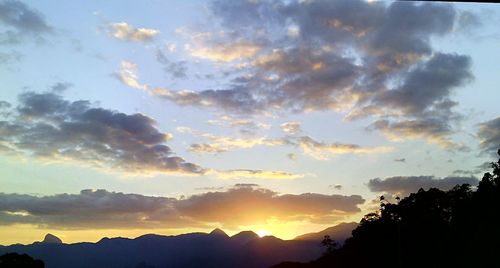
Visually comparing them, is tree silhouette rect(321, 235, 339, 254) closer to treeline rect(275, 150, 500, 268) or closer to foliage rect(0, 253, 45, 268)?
treeline rect(275, 150, 500, 268)

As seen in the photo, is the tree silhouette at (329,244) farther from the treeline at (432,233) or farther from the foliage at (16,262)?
the foliage at (16,262)

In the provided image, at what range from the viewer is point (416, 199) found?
82250 mm

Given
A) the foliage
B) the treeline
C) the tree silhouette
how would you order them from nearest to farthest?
the treeline, the foliage, the tree silhouette

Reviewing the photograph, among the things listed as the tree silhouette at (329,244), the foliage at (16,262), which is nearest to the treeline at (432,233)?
the tree silhouette at (329,244)

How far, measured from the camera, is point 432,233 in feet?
231

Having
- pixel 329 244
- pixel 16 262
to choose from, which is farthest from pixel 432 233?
pixel 16 262

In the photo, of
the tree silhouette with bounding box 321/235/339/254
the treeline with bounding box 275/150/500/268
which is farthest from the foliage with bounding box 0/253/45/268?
the tree silhouette with bounding box 321/235/339/254

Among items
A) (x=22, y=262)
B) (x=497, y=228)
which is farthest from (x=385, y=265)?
(x=22, y=262)

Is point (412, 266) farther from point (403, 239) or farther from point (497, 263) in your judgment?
point (497, 263)

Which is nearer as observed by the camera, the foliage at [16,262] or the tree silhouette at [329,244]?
the foliage at [16,262]

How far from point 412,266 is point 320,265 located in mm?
30055

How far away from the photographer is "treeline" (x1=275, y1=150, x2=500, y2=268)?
49375mm

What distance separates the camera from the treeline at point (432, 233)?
1944 inches

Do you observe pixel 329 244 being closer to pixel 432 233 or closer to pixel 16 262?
pixel 432 233
